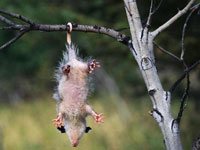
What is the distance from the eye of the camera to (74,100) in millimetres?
3605

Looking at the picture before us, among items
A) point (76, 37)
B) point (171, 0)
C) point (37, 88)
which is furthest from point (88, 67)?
point (37, 88)

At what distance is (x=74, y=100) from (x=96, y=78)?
964 cm

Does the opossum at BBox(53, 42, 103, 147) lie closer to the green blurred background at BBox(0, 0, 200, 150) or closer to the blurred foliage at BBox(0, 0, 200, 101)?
the green blurred background at BBox(0, 0, 200, 150)

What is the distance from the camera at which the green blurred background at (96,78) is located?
31.9 feet

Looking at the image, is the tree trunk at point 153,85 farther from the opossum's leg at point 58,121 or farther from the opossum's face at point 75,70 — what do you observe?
the opossum's leg at point 58,121

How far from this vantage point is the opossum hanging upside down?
3.58 m

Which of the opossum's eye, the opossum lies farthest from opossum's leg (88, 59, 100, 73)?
the opossum's eye

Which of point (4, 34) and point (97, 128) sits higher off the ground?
point (4, 34)

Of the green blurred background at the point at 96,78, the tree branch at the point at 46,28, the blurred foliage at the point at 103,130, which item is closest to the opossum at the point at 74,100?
the tree branch at the point at 46,28

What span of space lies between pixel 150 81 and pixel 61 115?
50 cm

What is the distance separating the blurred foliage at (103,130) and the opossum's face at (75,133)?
7.02 meters

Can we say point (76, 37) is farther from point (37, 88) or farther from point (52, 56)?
point (37, 88)

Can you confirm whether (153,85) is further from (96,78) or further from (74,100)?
(96,78)

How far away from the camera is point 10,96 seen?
2345cm
